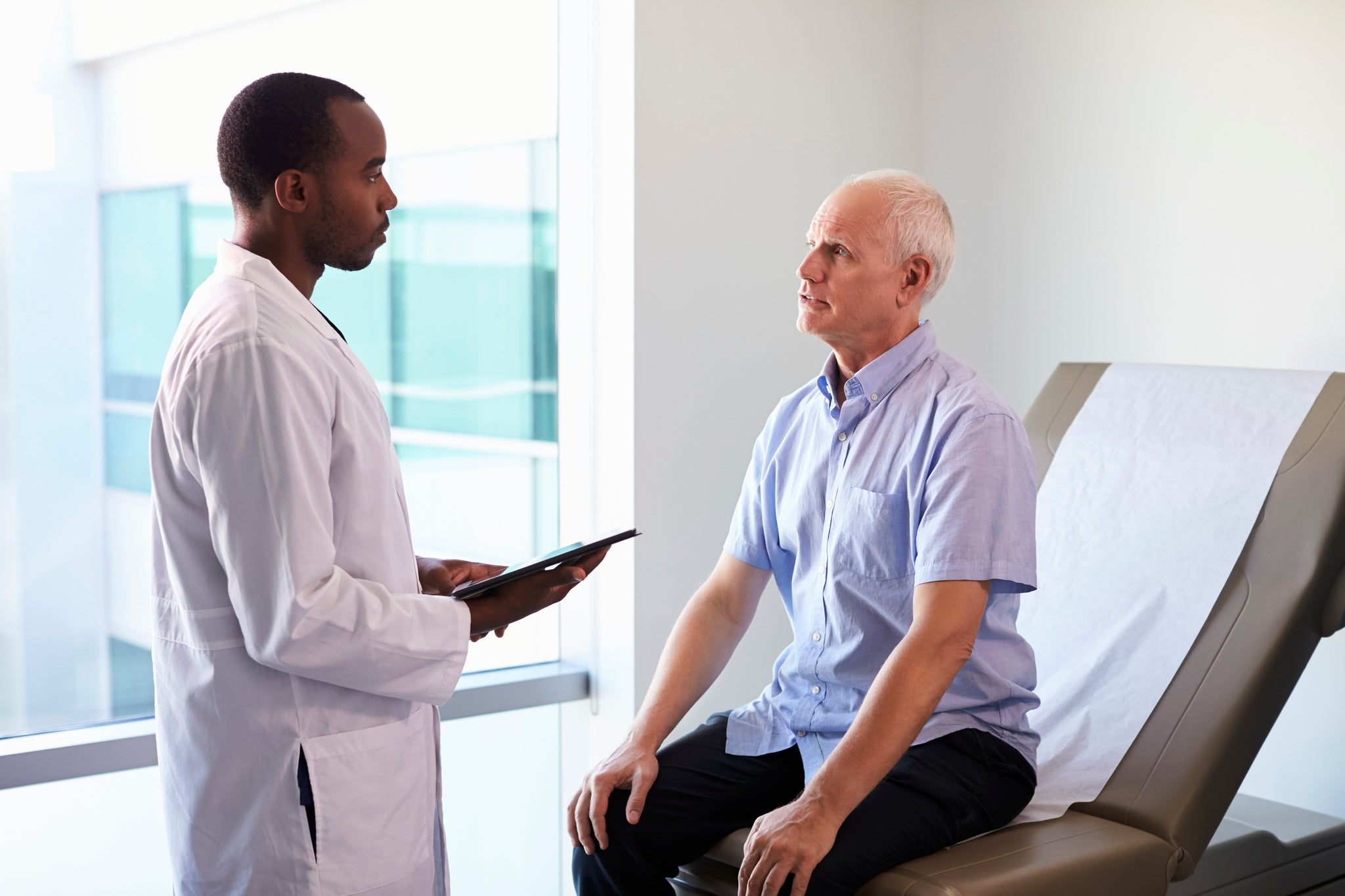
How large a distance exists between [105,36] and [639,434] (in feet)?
3.85

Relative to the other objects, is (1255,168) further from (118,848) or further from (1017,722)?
(118,848)

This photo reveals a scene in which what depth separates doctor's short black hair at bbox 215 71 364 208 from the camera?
1.23 m

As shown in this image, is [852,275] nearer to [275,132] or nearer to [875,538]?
[875,538]

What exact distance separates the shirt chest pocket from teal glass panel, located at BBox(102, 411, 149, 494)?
122 cm

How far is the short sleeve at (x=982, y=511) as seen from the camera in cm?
148

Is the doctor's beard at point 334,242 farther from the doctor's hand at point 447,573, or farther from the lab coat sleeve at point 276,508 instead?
the doctor's hand at point 447,573

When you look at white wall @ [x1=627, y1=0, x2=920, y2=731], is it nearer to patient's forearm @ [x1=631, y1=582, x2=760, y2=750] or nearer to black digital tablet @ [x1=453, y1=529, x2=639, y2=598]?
patient's forearm @ [x1=631, y1=582, x2=760, y2=750]

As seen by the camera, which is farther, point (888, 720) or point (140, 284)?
point (140, 284)

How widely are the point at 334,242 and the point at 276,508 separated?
32 centimetres

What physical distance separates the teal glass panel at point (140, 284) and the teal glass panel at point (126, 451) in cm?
4

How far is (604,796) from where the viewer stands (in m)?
1.62

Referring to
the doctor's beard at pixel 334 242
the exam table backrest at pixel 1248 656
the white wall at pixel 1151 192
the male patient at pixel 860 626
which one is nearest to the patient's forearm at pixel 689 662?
the male patient at pixel 860 626

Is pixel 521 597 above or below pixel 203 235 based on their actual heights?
below

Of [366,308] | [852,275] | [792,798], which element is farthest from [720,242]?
[792,798]
